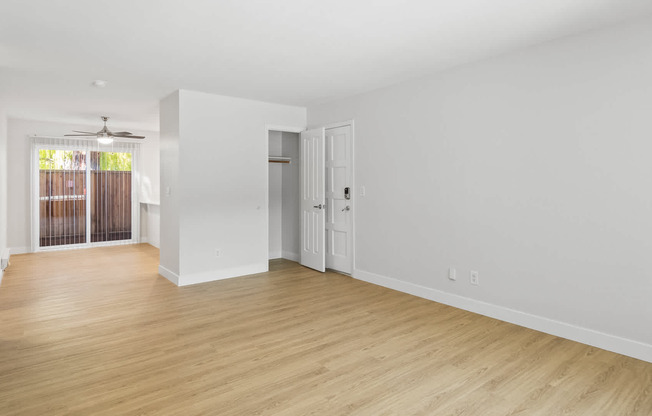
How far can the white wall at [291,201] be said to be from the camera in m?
6.45

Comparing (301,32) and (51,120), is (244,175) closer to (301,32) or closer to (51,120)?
(301,32)

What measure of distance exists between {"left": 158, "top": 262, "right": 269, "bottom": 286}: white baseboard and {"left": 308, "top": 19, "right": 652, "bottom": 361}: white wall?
1898 millimetres

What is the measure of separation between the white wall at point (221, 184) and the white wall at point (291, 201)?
882 millimetres

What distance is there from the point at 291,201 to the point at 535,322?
421 cm

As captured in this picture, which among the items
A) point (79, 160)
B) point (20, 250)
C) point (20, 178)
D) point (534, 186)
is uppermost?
point (79, 160)

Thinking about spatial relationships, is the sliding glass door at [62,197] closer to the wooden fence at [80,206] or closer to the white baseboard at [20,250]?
the wooden fence at [80,206]

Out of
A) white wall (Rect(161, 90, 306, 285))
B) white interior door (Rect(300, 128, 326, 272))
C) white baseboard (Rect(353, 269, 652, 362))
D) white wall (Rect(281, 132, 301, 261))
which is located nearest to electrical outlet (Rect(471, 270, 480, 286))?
white baseboard (Rect(353, 269, 652, 362))

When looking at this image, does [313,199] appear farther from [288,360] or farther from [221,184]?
[288,360]

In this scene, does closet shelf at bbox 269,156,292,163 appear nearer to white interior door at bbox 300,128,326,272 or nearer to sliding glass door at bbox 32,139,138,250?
white interior door at bbox 300,128,326,272

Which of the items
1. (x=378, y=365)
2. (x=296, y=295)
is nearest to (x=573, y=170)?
(x=378, y=365)

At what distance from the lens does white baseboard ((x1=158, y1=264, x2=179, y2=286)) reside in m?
4.91

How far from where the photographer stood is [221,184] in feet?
17.0

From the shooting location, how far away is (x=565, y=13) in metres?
2.72

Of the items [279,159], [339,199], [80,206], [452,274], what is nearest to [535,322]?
[452,274]
